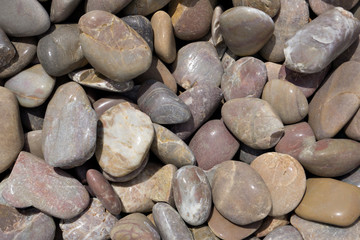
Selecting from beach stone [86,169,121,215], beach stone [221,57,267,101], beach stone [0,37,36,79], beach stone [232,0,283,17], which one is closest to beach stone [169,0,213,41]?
beach stone [232,0,283,17]

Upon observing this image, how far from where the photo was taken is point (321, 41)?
2.04 meters

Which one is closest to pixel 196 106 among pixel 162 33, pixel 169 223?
pixel 162 33

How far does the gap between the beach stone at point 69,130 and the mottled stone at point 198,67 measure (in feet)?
2.22

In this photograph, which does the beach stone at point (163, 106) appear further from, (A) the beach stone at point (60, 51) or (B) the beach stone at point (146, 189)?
(A) the beach stone at point (60, 51)

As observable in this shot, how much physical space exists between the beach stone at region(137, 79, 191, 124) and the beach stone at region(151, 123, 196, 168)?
60 millimetres

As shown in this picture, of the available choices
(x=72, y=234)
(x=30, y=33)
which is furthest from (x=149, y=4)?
(x=72, y=234)

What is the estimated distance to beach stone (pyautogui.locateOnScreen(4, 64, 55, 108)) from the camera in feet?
6.85

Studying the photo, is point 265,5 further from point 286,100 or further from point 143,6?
point 143,6

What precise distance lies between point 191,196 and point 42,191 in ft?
2.58

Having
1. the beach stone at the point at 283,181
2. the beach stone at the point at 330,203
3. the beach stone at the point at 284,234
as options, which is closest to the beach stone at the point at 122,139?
the beach stone at the point at 283,181

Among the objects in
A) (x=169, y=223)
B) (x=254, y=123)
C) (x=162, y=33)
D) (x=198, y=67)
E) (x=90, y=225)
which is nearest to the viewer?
(x=169, y=223)

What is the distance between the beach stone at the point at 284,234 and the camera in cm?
199

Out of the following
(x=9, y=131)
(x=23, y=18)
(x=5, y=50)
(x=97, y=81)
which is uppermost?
(x=23, y=18)

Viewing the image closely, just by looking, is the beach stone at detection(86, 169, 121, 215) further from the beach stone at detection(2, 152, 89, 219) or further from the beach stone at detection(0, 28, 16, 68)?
the beach stone at detection(0, 28, 16, 68)
